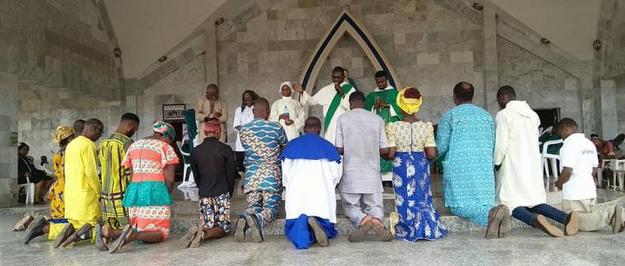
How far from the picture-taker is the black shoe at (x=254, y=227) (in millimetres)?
4797

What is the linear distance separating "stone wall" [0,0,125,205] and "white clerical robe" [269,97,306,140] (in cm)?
469

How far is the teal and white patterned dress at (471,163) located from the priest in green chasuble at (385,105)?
1.80 metres

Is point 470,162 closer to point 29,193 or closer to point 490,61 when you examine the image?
point 490,61

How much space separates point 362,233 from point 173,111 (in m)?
7.94

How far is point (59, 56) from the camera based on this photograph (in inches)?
400

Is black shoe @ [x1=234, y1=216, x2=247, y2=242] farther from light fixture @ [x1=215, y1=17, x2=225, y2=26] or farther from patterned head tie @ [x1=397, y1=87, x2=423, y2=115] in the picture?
light fixture @ [x1=215, y1=17, x2=225, y2=26]

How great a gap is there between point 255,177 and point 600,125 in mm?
8160

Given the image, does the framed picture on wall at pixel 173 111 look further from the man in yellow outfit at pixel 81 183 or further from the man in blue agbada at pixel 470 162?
the man in blue agbada at pixel 470 162

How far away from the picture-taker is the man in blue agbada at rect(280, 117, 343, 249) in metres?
4.82

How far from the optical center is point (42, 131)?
14.5 metres

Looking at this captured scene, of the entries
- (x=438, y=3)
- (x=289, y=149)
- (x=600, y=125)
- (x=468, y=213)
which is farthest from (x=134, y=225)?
(x=600, y=125)

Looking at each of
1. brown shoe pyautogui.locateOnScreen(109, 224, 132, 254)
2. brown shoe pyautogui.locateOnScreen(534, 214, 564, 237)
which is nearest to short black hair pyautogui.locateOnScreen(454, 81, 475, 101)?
brown shoe pyautogui.locateOnScreen(534, 214, 564, 237)

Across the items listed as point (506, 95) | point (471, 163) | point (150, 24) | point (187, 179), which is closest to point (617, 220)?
point (471, 163)

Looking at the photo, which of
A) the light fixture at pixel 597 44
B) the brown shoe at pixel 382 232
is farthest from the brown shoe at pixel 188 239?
the light fixture at pixel 597 44
